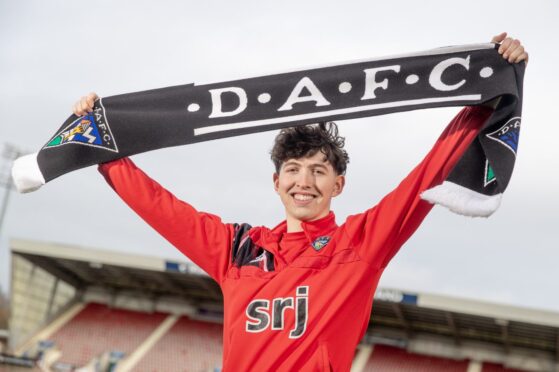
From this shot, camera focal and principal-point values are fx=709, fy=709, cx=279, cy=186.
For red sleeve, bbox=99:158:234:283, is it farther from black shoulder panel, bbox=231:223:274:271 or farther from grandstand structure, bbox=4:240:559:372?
grandstand structure, bbox=4:240:559:372

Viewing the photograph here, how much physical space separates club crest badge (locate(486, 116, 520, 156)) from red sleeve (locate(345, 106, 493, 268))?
0.07 m

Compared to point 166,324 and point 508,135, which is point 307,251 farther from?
point 166,324

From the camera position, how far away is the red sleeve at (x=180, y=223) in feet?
9.89

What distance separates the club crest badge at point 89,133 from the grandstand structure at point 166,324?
13.7m

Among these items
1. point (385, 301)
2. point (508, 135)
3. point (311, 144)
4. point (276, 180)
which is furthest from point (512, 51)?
point (385, 301)

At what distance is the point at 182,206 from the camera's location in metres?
3.09

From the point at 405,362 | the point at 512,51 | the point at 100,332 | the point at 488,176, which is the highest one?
the point at 100,332

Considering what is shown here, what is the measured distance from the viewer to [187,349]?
1831 centimetres

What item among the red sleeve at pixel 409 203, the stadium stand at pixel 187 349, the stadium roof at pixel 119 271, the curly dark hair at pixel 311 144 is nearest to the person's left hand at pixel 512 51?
the red sleeve at pixel 409 203

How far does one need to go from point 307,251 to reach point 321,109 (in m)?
0.60

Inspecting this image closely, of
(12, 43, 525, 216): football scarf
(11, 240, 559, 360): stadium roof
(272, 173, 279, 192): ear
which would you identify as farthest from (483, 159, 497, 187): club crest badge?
(11, 240, 559, 360): stadium roof

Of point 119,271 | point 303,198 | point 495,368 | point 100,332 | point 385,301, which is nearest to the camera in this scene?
point 303,198

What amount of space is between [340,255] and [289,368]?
0.47 meters

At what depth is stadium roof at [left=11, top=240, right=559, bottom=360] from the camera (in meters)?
16.2
